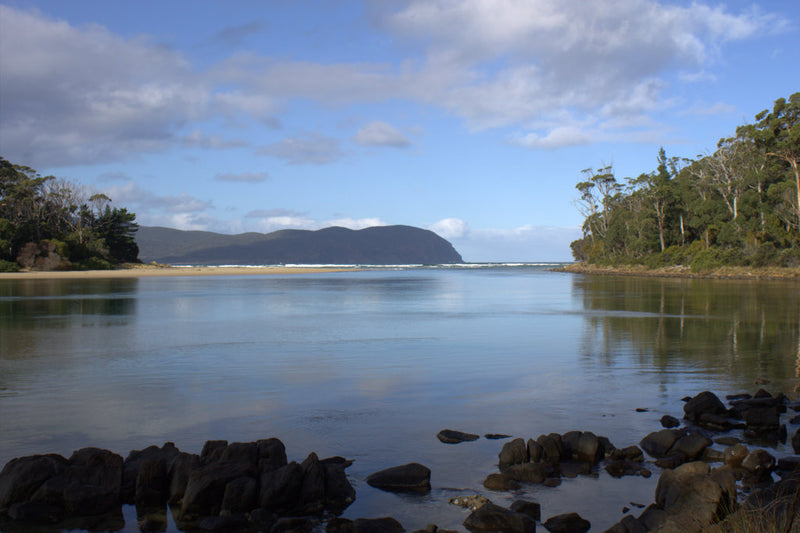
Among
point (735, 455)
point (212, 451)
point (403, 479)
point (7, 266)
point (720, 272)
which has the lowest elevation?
point (403, 479)

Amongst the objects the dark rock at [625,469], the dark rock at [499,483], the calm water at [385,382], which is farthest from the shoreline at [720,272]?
the dark rock at [499,483]

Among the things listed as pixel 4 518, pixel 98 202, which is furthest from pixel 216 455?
pixel 98 202

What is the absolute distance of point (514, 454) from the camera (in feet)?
22.3

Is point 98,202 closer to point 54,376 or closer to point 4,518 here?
point 54,376

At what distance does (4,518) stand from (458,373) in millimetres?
7884

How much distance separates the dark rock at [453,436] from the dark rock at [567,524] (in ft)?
7.40

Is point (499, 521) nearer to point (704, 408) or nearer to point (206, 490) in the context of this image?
point (206, 490)

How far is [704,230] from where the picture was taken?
221 ft

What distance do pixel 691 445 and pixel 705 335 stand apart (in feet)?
37.6

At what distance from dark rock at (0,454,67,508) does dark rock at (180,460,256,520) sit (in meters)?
1.34

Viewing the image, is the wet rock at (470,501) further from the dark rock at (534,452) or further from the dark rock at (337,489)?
the dark rock at (534,452)

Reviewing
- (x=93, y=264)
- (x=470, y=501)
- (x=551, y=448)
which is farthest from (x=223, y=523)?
(x=93, y=264)

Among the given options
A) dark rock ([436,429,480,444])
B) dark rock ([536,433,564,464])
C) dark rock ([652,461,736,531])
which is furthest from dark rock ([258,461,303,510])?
dark rock ([652,461,736,531])

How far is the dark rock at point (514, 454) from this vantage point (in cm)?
679
